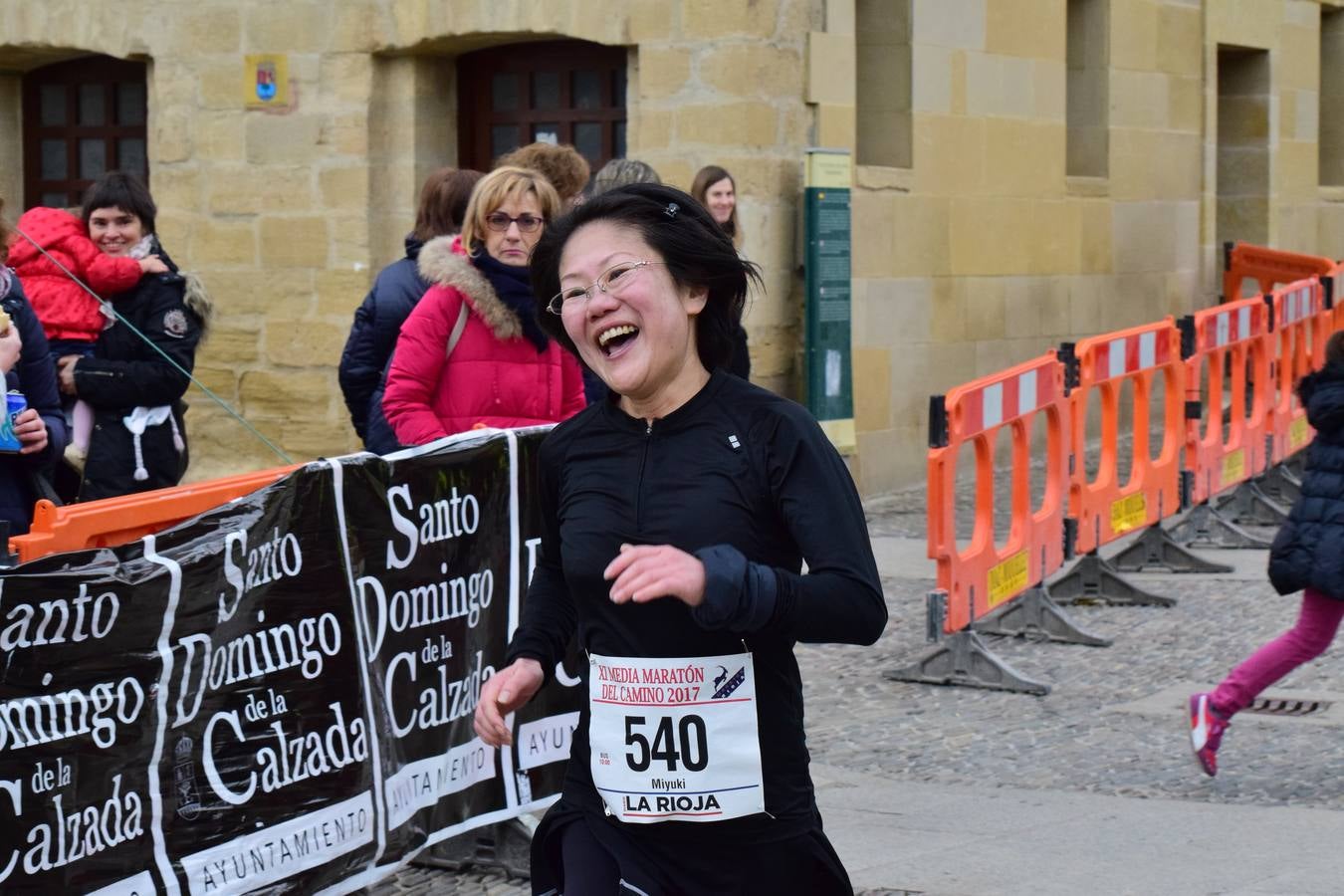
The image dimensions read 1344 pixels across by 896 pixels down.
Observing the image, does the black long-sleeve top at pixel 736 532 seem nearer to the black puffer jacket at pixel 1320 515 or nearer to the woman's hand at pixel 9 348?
the woman's hand at pixel 9 348

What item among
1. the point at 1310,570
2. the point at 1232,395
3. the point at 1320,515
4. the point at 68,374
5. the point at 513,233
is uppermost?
the point at 513,233

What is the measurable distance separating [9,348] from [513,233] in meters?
1.56

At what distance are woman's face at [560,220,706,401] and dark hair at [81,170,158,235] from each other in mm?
4756


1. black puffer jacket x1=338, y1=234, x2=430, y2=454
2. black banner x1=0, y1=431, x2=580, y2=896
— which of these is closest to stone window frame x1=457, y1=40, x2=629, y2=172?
black puffer jacket x1=338, y1=234, x2=430, y2=454

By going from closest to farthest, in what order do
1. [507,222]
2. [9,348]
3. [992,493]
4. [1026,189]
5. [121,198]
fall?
[9,348] < [507,222] < [121,198] < [992,493] < [1026,189]

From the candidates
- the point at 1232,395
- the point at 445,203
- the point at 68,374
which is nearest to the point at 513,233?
the point at 445,203

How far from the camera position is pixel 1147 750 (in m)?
7.36

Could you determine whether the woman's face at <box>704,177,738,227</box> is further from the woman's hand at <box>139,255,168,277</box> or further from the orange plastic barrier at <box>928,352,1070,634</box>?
the woman's hand at <box>139,255,168,277</box>

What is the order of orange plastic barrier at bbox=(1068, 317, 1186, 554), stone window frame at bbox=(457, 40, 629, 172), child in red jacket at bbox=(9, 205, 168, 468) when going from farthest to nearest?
stone window frame at bbox=(457, 40, 629, 172)
orange plastic barrier at bbox=(1068, 317, 1186, 554)
child in red jacket at bbox=(9, 205, 168, 468)

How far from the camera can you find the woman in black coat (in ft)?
22.6

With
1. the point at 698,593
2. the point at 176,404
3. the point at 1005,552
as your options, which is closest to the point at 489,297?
the point at 176,404

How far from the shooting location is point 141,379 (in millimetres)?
7633

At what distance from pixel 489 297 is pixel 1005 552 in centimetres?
302

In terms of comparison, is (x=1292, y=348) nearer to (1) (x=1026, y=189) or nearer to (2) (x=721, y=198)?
(1) (x=1026, y=189)
